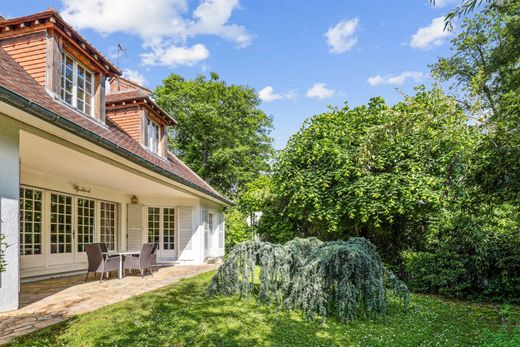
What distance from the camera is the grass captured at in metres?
4.09

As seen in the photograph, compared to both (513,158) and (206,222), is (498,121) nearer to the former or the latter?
(513,158)

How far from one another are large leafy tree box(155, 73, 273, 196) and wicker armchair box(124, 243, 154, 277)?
16796mm

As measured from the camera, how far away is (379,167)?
10.0 metres

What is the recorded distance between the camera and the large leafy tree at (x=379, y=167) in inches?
351

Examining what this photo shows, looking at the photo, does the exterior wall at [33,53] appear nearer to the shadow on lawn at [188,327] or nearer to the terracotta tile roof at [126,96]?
the terracotta tile roof at [126,96]

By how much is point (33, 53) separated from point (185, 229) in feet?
26.3

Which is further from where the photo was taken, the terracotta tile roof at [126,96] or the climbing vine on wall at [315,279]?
the terracotta tile roof at [126,96]

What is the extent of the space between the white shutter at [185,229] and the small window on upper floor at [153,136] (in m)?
2.54

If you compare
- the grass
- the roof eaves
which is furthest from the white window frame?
the grass

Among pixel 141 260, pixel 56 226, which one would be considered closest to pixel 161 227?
pixel 56 226

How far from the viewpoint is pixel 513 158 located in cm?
698

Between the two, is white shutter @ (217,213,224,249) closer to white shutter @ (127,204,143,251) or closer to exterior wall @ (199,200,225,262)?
exterior wall @ (199,200,225,262)

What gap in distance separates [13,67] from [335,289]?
24.6 ft

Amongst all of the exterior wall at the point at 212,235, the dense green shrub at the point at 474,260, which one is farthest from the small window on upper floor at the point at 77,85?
the dense green shrub at the point at 474,260
